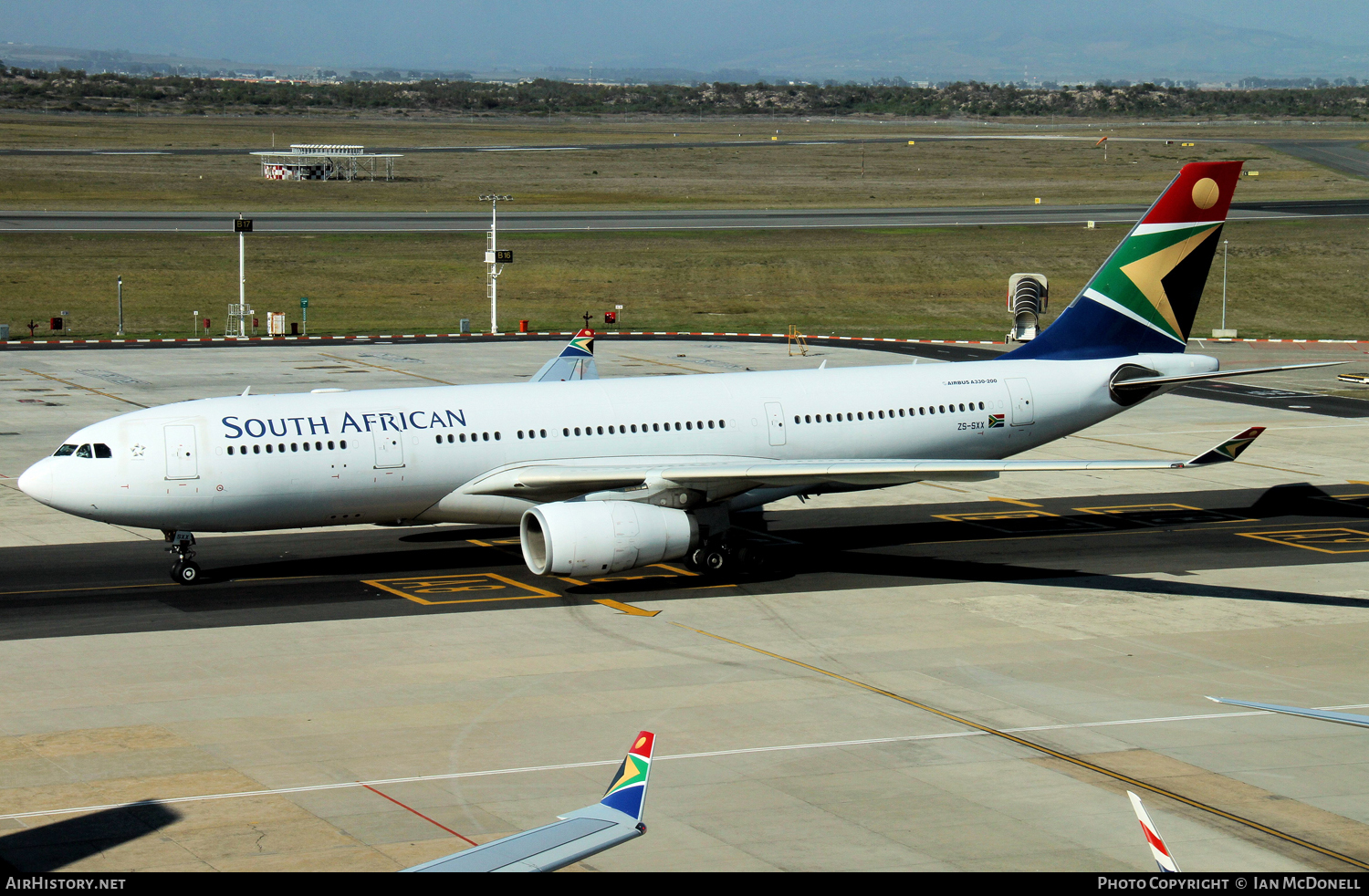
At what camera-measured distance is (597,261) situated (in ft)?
348

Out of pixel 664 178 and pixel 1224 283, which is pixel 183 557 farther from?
pixel 664 178

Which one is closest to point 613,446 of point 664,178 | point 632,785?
point 632,785

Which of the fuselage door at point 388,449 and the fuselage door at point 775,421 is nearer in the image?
the fuselage door at point 388,449

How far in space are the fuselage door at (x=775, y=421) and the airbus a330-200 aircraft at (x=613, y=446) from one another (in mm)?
52

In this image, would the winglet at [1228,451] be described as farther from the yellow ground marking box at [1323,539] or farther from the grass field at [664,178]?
the grass field at [664,178]

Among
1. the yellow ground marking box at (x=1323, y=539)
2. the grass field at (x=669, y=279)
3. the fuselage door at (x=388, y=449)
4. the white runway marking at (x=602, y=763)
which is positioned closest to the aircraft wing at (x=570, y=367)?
the fuselage door at (x=388, y=449)

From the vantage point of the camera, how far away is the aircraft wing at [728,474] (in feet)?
106

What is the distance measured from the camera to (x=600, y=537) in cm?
3152

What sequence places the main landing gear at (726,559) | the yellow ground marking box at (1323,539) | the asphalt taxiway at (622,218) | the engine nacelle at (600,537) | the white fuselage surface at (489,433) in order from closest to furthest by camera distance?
the engine nacelle at (600,537), the white fuselage surface at (489,433), the main landing gear at (726,559), the yellow ground marking box at (1323,539), the asphalt taxiway at (622,218)

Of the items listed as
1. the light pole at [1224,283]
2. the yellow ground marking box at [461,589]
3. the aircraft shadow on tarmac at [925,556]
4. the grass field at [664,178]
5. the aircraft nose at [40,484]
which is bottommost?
the yellow ground marking box at [461,589]

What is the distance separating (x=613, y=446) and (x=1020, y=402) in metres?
11.5

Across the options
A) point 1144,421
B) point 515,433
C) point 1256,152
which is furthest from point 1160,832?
point 1256,152

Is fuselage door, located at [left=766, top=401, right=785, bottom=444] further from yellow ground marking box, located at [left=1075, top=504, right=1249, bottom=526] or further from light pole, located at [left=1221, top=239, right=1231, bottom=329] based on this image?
light pole, located at [left=1221, top=239, right=1231, bottom=329]

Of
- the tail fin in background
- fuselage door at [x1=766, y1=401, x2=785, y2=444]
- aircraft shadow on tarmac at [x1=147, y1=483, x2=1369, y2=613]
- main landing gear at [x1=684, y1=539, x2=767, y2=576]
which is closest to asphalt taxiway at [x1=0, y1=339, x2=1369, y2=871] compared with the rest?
aircraft shadow on tarmac at [x1=147, y1=483, x2=1369, y2=613]
